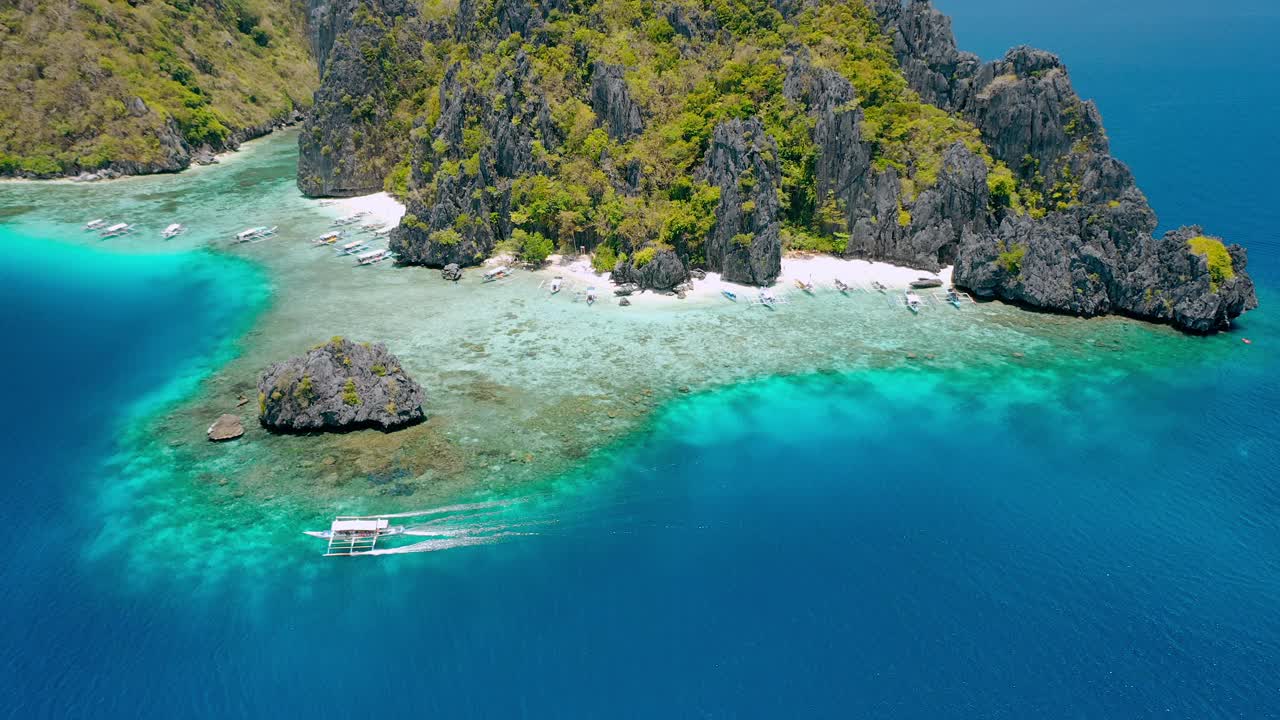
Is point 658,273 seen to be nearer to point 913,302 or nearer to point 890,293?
point 890,293

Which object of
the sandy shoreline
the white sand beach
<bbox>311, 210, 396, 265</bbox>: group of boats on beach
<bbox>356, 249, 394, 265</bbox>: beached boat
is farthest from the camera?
<bbox>311, 210, 396, 265</bbox>: group of boats on beach

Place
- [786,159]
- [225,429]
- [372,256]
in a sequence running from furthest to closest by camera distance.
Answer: [372,256], [786,159], [225,429]

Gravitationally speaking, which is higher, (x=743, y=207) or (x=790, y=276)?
(x=743, y=207)

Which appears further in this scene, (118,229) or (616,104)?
(118,229)

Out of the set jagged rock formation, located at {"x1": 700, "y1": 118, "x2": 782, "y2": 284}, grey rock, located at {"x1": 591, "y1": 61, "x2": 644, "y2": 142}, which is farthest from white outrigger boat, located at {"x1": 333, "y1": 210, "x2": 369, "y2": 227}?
jagged rock formation, located at {"x1": 700, "y1": 118, "x2": 782, "y2": 284}

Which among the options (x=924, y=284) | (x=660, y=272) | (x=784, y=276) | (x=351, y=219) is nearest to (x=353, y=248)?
(x=351, y=219)

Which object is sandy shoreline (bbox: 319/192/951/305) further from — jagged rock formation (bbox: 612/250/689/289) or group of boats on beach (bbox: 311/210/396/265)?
group of boats on beach (bbox: 311/210/396/265)

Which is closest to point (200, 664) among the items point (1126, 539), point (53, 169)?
point (1126, 539)

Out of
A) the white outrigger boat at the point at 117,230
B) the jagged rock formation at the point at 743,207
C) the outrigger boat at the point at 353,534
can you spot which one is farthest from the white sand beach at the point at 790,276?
the white outrigger boat at the point at 117,230

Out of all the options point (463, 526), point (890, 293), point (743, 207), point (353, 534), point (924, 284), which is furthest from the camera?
point (924, 284)
